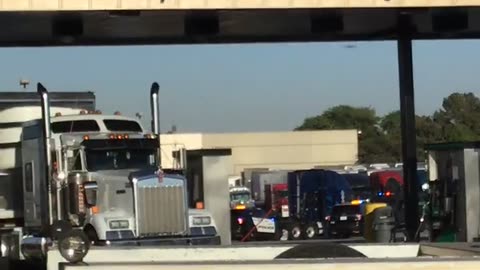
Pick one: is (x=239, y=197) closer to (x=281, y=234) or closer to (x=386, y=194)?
(x=386, y=194)

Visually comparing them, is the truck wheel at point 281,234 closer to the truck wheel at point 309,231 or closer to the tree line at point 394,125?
the truck wheel at point 309,231

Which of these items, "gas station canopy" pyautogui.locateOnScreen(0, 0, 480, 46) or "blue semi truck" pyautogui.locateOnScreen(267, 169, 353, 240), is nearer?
"gas station canopy" pyautogui.locateOnScreen(0, 0, 480, 46)

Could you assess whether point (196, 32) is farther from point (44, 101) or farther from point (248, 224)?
point (248, 224)

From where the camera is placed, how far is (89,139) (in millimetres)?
18984

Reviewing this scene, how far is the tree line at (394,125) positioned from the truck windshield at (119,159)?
48.4 meters

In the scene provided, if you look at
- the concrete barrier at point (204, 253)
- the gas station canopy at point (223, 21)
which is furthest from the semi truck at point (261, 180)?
the concrete barrier at point (204, 253)

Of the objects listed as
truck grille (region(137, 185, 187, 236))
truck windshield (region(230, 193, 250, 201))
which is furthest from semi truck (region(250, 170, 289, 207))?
truck grille (region(137, 185, 187, 236))

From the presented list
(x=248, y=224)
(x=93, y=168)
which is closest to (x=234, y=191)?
(x=248, y=224)

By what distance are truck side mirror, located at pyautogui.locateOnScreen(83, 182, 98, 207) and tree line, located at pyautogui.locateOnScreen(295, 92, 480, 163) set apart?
49.3 m

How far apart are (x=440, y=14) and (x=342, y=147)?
62.6 metres

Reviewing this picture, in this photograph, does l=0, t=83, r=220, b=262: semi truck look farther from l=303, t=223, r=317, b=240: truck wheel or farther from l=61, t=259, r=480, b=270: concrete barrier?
l=303, t=223, r=317, b=240: truck wheel

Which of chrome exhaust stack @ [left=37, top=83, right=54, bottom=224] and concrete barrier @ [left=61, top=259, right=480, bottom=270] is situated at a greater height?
chrome exhaust stack @ [left=37, top=83, right=54, bottom=224]

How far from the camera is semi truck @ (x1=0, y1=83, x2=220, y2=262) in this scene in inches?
734

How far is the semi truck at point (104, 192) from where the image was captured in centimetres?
1866
